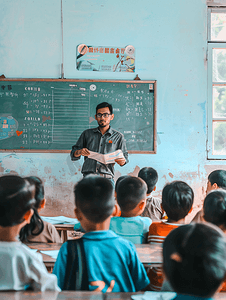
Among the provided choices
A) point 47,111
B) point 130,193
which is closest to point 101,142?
point 47,111

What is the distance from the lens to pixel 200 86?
3693 mm

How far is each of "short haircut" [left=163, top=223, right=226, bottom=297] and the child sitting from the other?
844mm

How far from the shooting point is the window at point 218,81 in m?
3.71

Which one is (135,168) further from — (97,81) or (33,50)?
(33,50)

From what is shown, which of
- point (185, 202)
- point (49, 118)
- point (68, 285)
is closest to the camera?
point (68, 285)

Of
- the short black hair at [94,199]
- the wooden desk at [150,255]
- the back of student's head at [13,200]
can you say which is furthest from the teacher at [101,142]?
the back of student's head at [13,200]

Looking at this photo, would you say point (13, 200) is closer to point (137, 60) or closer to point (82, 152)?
point (82, 152)

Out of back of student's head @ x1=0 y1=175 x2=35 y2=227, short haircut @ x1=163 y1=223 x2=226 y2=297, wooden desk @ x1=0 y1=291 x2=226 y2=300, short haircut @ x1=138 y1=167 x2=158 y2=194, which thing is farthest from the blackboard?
short haircut @ x1=163 y1=223 x2=226 y2=297

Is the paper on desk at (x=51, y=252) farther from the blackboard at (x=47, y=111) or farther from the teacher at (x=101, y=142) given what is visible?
the blackboard at (x=47, y=111)

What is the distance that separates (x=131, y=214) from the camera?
1462 mm

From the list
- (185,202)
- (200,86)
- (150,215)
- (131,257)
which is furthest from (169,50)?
(131,257)

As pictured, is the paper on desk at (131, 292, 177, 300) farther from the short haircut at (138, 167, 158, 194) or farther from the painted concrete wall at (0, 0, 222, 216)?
the painted concrete wall at (0, 0, 222, 216)

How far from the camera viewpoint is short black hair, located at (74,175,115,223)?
1004 millimetres

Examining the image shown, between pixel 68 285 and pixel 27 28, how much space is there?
3518 mm
